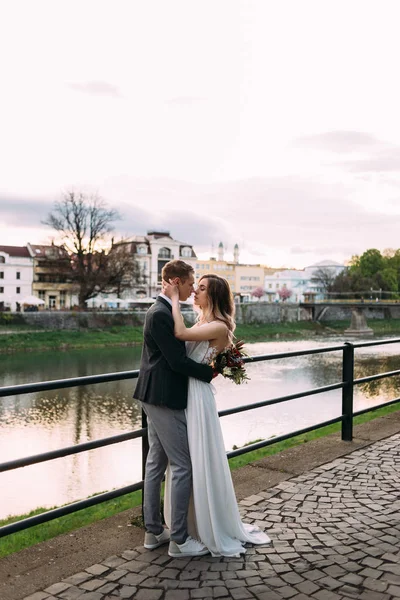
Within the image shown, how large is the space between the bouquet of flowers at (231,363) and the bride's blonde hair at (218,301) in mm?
172

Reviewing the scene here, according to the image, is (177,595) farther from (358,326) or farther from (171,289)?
(358,326)

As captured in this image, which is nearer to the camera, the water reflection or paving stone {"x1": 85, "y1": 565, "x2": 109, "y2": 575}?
paving stone {"x1": 85, "y1": 565, "x2": 109, "y2": 575}

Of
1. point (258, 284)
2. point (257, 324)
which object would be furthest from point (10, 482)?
point (258, 284)

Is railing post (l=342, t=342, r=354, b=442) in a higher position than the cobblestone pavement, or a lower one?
higher

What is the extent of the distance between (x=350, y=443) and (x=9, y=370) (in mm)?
26327

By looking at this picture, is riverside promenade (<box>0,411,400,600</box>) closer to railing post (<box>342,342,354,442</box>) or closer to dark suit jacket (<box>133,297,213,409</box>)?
dark suit jacket (<box>133,297,213,409</box>)

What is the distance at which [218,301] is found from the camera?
342 centimetres

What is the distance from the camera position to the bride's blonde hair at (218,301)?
3.41 m

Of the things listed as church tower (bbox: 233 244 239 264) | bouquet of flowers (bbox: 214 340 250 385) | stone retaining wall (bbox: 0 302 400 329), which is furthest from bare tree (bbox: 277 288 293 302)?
bouquet of flowers (bbox: 214 340 250 385)

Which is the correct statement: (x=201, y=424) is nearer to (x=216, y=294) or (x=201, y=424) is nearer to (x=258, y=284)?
(x=216, y=294)

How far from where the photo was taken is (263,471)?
5.06 meters

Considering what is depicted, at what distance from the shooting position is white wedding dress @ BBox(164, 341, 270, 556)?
3.31 m

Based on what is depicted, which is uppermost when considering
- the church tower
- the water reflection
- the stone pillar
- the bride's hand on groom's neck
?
the church tower

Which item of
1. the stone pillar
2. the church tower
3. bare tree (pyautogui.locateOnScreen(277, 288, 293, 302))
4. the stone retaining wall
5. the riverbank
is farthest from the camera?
the church tower
